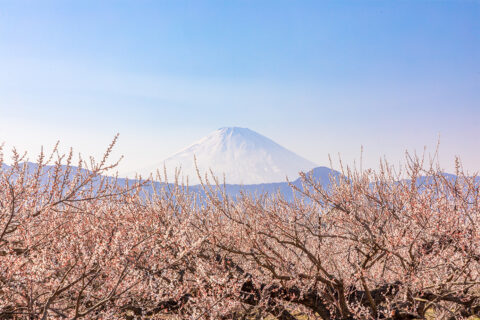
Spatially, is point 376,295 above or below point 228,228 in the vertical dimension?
below

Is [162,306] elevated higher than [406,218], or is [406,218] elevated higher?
[406,218]

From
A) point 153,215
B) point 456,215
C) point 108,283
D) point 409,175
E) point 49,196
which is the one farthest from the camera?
point 409,175

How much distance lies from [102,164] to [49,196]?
48.8 inches

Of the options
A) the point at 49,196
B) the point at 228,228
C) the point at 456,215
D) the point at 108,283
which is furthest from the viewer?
the point at 228,228

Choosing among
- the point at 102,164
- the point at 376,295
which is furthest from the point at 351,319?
the point at 102,164

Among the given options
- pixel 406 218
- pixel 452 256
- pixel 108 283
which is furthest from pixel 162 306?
pixel 452 256

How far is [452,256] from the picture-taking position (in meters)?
9.30

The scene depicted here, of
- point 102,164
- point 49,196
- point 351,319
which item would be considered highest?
point 102,164

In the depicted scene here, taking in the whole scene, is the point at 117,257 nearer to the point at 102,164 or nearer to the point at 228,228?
the point at 102,164

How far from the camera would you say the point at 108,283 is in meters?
6.65

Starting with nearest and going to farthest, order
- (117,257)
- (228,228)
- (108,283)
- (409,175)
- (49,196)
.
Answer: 1. (117,257)
2. (49,196)
3. (108,283)
4. (409,175)
5. (228,228)

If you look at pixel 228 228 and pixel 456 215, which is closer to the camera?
pixel 456 215

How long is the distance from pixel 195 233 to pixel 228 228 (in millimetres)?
936

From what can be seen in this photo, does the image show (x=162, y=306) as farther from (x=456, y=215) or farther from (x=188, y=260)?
(x=456, y=215)
